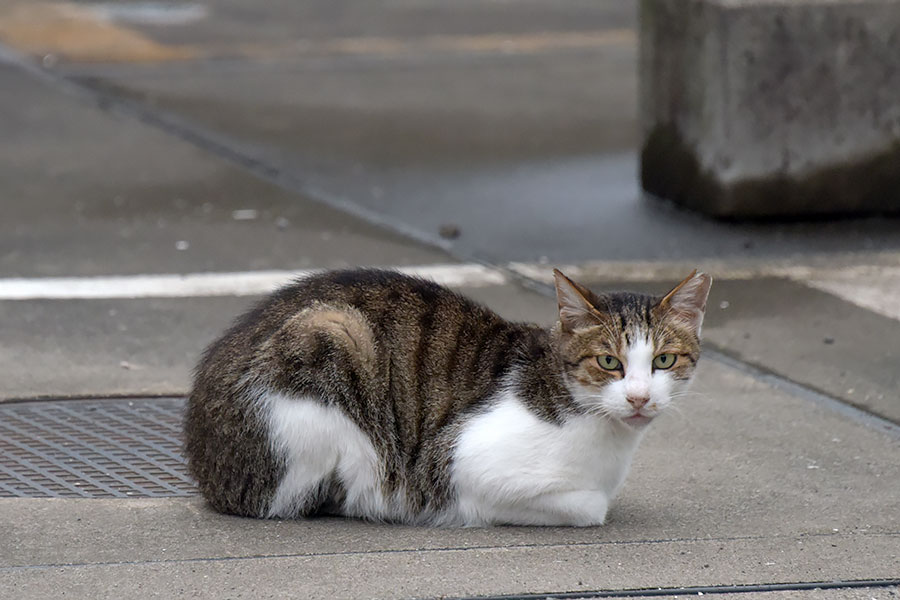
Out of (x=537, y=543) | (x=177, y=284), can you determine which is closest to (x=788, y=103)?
(x=177, y=284)

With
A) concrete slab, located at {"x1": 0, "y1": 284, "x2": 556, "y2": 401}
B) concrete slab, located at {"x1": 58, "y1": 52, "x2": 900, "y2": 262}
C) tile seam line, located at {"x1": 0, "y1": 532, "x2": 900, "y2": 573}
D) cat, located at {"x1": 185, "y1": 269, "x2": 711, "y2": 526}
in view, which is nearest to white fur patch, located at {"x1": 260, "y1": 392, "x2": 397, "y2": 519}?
cat, located at {"x1": 185, "y1": 269, "x2": 711, "y2": 526}

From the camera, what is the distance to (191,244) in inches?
289

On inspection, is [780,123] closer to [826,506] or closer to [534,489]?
[826,506]

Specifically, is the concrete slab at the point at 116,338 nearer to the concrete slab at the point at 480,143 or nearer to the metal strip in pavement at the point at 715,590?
the concrete slab at the point at 480,143

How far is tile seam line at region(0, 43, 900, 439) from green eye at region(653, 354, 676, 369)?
4.65 feet

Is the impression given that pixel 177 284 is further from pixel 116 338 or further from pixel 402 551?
pixel 402 551

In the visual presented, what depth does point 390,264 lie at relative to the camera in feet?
23.1

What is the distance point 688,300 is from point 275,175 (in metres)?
4.94

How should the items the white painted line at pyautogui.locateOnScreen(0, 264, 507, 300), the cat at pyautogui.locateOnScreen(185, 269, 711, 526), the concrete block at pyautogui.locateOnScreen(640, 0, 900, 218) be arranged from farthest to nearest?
Result: the concrete block at pyautogui.locateOnScreen(640, 0, 900, 218), the white painted line at pyautogui.locateOnScreen(0, 264, 507, 300), the cat at pyautogui.locateOnScreen(185, 269, 711, 526)

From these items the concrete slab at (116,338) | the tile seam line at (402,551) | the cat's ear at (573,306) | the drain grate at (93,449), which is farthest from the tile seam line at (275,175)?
the drain grate at (93,449)

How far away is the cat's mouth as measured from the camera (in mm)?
3975

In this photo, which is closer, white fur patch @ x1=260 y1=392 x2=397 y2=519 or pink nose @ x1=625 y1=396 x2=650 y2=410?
pink nose @ x1=625 y1=396 x2=650 y2=410

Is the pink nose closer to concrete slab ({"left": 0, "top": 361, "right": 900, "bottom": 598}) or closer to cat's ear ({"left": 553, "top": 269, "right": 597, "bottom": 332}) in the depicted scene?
cat's ear ({"left": 553, "top": 269, "right": 597, "bottom": 332})

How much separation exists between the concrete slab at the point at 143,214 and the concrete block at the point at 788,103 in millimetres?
1681
